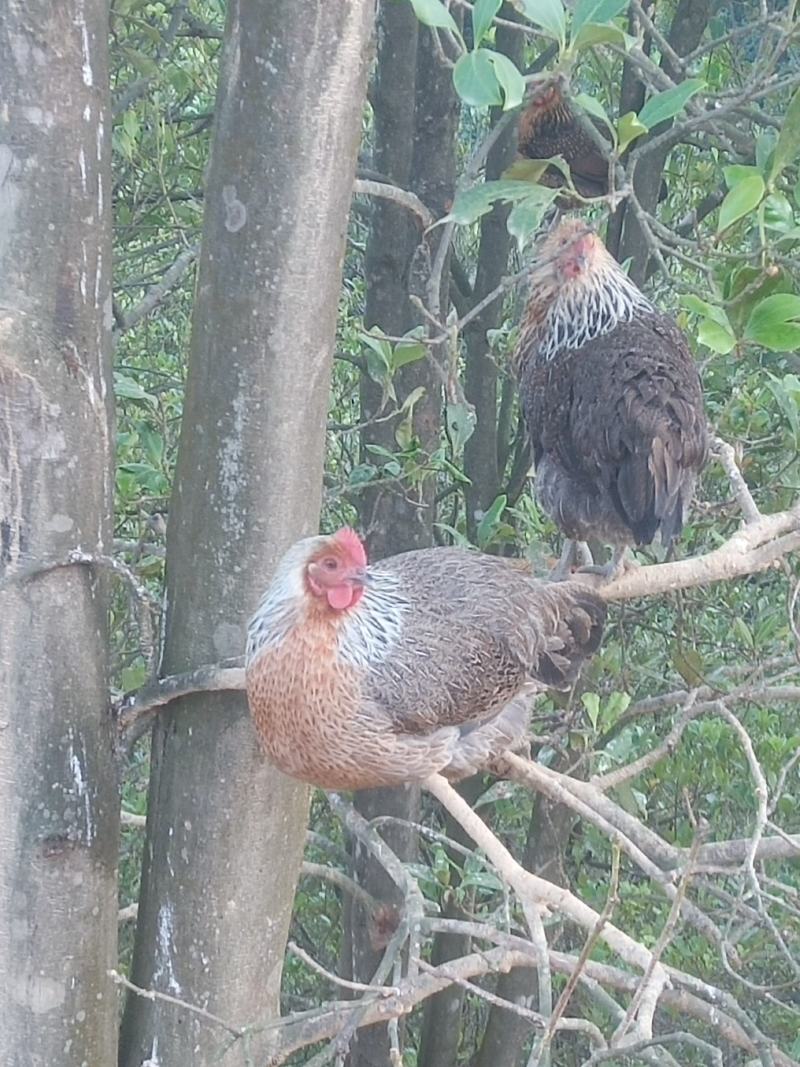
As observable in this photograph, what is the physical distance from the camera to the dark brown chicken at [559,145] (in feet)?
9.64

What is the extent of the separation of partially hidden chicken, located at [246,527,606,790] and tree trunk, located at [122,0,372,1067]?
11 cm

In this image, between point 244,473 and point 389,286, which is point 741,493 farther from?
point 389,286

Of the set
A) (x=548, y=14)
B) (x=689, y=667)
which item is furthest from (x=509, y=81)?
(x=689, y=667)

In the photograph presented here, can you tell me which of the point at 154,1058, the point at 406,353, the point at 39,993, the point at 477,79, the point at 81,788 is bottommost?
the point at 154,1058

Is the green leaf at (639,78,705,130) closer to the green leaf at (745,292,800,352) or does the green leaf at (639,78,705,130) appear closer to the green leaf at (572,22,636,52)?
the green leaf at (572,22,636,52)

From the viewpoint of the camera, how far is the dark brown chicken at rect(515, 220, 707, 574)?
2617 mm

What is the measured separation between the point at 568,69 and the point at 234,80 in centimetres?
55

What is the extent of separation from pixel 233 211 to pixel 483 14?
1.52ft

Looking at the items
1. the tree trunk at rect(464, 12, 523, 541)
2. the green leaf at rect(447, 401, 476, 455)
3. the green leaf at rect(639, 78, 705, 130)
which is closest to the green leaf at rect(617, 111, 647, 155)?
the green leaf at rect(639, 78, 705, 130)

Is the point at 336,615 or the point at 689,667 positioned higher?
the point at 336,615

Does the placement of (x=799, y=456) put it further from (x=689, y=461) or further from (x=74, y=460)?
(x=74, y=460)

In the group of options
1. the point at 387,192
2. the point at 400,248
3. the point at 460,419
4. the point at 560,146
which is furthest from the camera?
the point at 400,248

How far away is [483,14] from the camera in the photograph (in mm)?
1860

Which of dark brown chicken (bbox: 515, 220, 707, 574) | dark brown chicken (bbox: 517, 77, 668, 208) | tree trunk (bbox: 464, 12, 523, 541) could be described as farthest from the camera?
tree trunk (bbox: 464, 12, 523, 541)
